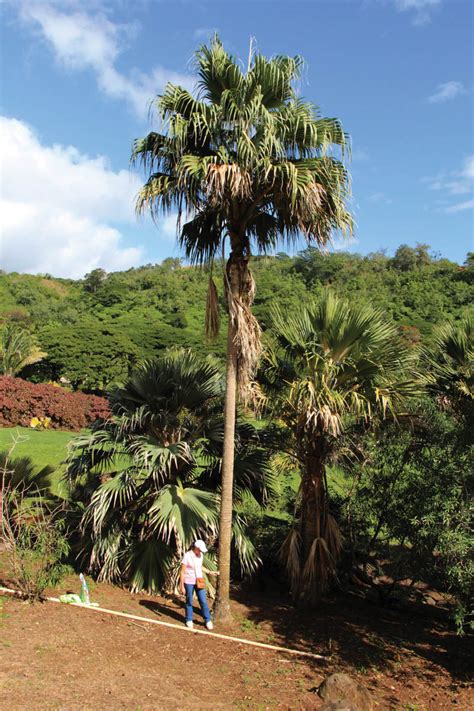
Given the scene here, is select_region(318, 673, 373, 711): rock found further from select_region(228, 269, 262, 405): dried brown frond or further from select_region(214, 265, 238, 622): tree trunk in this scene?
select_region(228, 269, 262, 405): dried brown frond

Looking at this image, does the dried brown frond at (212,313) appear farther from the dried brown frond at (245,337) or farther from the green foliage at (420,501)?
the green foliage at (420,501)

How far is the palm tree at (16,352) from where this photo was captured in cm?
3900

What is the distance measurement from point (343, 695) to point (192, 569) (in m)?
2.52

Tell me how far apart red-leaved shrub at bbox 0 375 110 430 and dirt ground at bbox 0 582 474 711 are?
1702 centimetres

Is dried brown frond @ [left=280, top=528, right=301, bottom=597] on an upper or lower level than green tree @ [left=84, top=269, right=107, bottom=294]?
lower

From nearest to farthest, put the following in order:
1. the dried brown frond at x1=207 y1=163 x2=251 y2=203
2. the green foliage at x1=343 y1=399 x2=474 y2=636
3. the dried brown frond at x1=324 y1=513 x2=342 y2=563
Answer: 1. the green foliage at x1=343 y1=399 x2=474 y2=636
2. the dried brown frond at x1=207 y1=163 x2=251 y2=203
3. the dried brown frond at x1=324 y1=513 x2=342 y2=563

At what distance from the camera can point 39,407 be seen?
78.6 feet

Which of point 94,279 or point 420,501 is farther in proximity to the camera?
point 94,279

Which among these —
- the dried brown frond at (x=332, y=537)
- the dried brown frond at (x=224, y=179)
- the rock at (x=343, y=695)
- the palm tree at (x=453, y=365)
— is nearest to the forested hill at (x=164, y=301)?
the palm tree at (x=453, y=365)

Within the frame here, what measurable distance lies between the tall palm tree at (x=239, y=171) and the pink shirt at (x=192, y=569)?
1.48 feet

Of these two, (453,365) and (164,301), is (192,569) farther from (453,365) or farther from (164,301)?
(164,301)

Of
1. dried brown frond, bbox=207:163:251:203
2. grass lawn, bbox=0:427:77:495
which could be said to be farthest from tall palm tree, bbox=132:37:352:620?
grass lawn, bbox=0:427:77:495

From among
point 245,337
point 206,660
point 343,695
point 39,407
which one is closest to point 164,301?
point 39,407

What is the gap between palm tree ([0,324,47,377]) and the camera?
1535 inches
